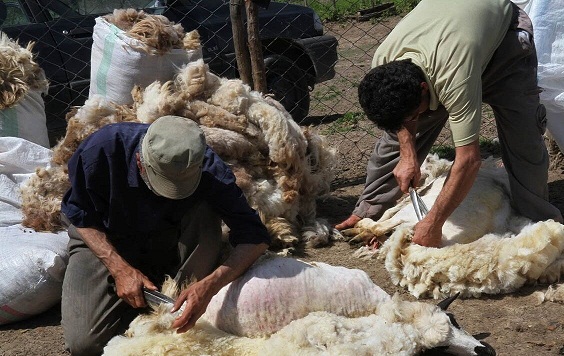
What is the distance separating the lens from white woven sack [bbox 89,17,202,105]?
16.5 feet

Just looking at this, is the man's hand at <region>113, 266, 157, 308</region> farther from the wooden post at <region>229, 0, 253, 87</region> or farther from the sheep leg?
the wooden post at <region>229, 0, 253, 87</region>

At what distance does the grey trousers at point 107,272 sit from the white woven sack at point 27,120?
1262 millimetres

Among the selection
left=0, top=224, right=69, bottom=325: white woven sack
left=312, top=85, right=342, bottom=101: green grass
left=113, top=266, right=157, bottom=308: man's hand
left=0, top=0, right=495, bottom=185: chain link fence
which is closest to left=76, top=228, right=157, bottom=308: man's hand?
left=113, top=266, right=157, bottom=308: man's hand

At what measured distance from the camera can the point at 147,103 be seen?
4.88 metres

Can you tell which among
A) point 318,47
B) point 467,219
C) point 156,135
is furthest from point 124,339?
point 318,47

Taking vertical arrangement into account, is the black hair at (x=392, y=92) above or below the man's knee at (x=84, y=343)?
above

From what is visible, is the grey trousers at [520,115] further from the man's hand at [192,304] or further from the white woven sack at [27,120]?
the white woven sack at [27,120]

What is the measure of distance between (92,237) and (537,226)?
2.23 m

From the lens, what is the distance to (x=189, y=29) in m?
7.41

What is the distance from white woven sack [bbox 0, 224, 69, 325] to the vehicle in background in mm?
2520

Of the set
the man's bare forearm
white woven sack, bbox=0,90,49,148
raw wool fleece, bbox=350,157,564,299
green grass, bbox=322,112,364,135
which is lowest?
green grass, bbox=322,112,364,135

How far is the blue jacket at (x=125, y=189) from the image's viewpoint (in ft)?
11.9

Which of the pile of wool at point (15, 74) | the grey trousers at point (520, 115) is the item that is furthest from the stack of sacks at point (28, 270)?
the grey trousers at point (520, 115)

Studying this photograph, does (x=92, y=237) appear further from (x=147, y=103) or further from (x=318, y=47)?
(x=318, y=47)
